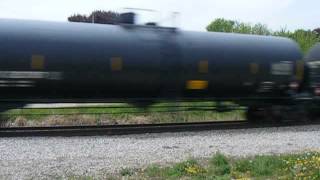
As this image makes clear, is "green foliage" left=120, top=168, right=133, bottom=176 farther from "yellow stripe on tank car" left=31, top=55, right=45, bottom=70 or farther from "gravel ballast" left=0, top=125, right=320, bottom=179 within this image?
"yellow stripe on tank car" left=31, top=55, right=45, bottom=70

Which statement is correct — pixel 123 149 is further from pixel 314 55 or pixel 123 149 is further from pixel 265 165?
pixel 314 55

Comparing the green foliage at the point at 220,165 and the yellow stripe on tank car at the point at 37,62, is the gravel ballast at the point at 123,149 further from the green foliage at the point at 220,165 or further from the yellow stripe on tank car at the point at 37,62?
the yellow stripe on tank car at the point at 37,62

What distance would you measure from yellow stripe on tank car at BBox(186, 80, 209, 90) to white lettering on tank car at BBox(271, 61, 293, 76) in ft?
7.66

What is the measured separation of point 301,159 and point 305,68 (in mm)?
9328

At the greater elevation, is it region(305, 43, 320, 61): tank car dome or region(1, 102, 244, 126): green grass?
region(305, 43, 320, 61): tank car dome

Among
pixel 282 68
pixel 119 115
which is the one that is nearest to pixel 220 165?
pixel 282 68

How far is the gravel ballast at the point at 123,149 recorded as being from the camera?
8.27m

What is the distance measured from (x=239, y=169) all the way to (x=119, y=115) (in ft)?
32.7

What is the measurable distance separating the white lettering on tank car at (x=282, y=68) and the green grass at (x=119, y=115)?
6.87 feet

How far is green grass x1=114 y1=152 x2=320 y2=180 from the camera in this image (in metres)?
7.73

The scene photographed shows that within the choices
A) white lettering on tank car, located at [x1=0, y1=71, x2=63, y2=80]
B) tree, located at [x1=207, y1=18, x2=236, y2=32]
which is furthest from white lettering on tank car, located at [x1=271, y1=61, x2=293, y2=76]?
tree, located at [x1=207, y1=18, x2=236, y2=32]

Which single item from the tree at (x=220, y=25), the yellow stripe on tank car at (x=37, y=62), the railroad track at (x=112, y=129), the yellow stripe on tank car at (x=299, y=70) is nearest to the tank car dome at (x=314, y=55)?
the yellow stripe on tank car at (x=299, y=70)

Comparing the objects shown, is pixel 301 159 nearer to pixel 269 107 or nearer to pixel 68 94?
pixel 68 94

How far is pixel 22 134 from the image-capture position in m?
12.9
